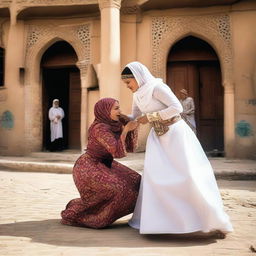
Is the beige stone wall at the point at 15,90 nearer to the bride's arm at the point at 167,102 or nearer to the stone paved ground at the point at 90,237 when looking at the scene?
the stone paved ground at the point at 90,237

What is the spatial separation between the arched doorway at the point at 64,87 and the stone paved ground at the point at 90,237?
26.2 ft

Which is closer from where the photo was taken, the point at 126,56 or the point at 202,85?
the point at 126,56

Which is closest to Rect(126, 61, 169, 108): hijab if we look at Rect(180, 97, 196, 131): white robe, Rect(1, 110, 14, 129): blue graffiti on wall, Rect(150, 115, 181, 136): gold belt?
Rect(150, 115, 181, 136): gold belt

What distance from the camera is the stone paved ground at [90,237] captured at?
255cm

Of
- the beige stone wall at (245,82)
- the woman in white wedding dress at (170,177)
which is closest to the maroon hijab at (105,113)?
the woman in white wedding dress at (170,177)

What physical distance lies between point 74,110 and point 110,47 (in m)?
4.11

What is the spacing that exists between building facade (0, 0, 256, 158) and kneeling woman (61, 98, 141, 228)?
233 inches

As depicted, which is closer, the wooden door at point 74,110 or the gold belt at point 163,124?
the gold belt at point 163,124

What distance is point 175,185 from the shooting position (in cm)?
290

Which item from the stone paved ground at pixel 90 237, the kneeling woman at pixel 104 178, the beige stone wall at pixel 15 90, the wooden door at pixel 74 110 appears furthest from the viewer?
the wooden door at pixel 74 110

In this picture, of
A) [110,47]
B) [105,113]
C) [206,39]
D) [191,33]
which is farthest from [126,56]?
[105,113]

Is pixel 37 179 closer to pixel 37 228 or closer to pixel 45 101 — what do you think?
pixel 37 228

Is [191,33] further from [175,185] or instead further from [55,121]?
[175,185]

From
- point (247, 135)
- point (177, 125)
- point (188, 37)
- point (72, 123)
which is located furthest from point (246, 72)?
point (177, 125)
